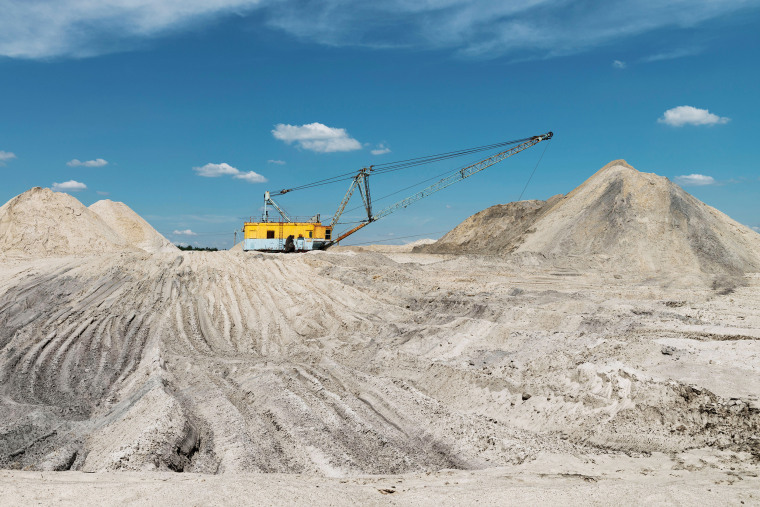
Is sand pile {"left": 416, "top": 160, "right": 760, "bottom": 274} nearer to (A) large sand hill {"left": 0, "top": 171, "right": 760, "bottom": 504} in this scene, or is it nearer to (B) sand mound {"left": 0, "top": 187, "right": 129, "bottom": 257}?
(A) large sand hill {"left": 0, "top": 171, "right": 760, "bottom": 504}

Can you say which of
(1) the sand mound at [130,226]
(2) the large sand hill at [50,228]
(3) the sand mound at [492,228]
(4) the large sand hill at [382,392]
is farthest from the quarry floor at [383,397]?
(1) the sand mound at [130,226]

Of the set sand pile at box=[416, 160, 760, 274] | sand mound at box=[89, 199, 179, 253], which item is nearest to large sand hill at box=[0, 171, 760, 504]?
sand pile at box=[416, 160, 760, 274]

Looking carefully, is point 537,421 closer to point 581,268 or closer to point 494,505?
point 494,505

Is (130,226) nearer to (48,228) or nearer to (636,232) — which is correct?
(48,228)

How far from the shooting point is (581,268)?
22.6 meters

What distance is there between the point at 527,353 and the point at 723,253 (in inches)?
719

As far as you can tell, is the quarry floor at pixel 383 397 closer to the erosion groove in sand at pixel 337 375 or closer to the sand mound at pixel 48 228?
the erosion groove in sand at pixel 337 375

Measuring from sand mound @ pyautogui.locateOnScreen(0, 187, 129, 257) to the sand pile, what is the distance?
20017 mm

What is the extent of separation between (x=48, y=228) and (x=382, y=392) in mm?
20910

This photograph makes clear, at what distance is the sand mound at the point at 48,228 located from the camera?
21.7m

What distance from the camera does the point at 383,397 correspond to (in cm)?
794

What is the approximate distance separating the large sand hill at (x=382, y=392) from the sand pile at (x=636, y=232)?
662 centimetres

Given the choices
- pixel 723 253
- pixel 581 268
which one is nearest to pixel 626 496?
pixel 581 268

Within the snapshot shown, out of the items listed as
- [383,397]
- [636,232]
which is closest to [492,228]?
[636,232]
